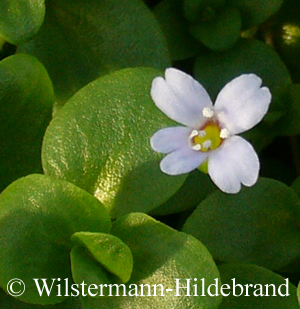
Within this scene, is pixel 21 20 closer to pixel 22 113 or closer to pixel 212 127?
pixel 22 113

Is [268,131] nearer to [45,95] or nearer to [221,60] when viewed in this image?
[221,60]

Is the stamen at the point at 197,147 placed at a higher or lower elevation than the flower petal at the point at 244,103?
lower

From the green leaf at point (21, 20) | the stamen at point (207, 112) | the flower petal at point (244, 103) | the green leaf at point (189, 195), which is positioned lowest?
the green leaf at point (189, 195)

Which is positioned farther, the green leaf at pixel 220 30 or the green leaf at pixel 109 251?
the green leaf at pixel 220 30

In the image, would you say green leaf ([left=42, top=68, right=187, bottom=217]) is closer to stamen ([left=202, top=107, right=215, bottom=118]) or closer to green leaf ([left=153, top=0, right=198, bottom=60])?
stamen ([left=202, top=107, right=215, bottom=118])

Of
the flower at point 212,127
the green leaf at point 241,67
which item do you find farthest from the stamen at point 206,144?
the green leaf at point 241,67

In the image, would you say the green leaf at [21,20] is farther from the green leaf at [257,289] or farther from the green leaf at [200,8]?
the green leaf at [257,289]

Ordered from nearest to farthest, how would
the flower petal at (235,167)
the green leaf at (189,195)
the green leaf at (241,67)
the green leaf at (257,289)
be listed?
1. the flower petal at (235,167)
2. the green leaf at (257,289)
3. the green leaf at (189,195)
4. the green leaf at (241,67)
